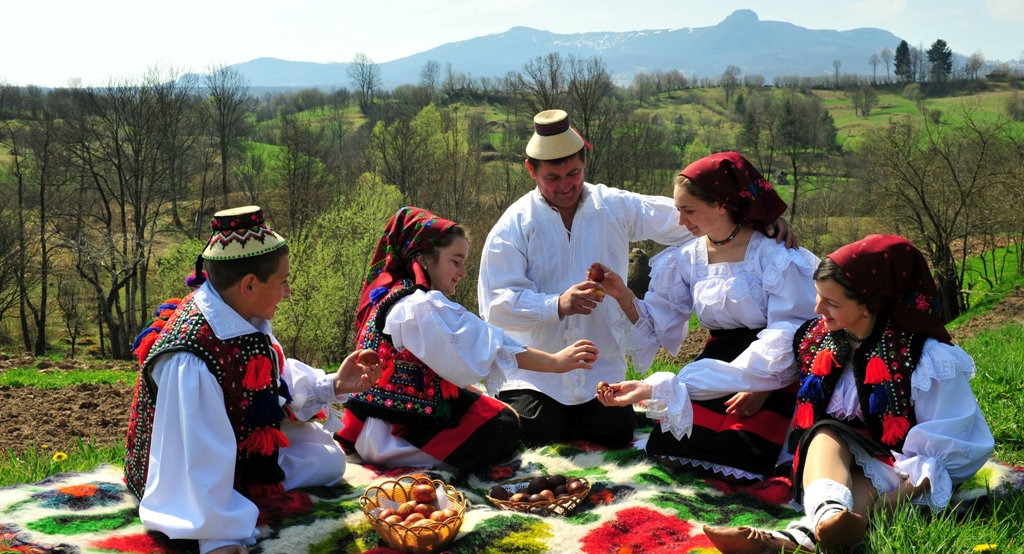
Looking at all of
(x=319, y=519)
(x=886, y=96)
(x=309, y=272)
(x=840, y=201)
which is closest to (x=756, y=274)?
(x=319, y=519)

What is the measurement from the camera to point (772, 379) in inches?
168

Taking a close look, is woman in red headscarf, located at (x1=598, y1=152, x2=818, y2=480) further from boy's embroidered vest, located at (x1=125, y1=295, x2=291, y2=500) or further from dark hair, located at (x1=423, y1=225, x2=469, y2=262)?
boy's embroidered vest, located at (x1=125, y1=295, x2=291, y2=500)

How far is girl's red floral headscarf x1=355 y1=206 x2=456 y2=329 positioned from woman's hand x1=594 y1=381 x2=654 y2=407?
120cm

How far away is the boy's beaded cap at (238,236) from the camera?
379 cm

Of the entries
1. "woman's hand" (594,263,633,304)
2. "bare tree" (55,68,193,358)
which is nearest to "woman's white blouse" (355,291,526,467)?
"woman's hand" (594,263,633,304)

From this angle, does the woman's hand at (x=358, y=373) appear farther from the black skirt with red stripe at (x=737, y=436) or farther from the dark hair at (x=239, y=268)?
the black skirt with red stripe at (x=737, y=436)

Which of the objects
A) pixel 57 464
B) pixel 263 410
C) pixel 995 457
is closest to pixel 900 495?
pixel 995 457

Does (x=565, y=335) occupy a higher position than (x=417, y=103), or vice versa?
(x=417, y=103)

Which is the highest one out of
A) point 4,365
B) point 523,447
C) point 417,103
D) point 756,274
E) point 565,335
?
point 417,103

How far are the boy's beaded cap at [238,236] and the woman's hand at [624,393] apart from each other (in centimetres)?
181

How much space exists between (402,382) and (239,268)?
4.06 ft

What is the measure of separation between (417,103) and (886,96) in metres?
55.5

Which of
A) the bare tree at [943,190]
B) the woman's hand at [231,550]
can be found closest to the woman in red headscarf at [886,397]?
the woman's hand at [231,550]

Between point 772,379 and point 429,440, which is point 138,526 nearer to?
point 429,440
